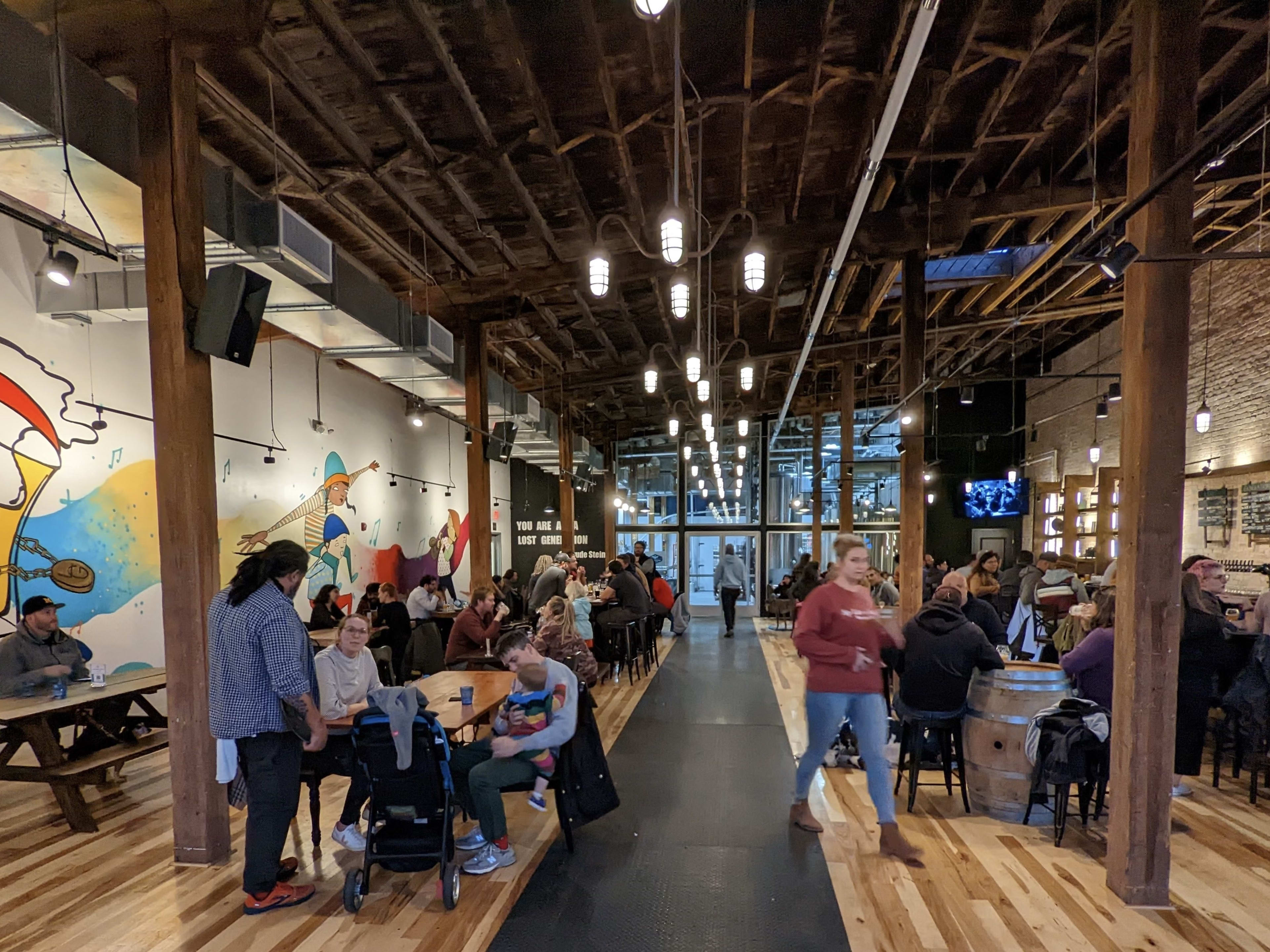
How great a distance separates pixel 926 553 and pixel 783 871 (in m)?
14.3

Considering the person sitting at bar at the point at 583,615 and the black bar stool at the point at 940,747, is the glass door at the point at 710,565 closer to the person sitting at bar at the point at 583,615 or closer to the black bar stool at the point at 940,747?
the person sitting at bar at the point at 583,615

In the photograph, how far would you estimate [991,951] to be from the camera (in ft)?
9.32

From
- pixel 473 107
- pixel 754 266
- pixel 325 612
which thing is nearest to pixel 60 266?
pixel 473 107

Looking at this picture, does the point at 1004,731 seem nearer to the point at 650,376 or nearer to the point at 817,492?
the point at 650,376

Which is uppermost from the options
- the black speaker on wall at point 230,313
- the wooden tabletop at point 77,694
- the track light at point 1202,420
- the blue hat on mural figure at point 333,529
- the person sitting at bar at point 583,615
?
the black speaker on wall at point 230,313

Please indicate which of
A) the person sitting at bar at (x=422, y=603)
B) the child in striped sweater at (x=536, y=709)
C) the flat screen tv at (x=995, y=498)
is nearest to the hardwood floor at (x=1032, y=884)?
the child in striped sweater at (x=536, y=709)

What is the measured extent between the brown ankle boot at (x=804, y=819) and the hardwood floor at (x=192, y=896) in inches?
53.7

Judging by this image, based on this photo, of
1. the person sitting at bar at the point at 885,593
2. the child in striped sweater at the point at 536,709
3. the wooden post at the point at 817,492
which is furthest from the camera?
the wooden post at the point at 817,492

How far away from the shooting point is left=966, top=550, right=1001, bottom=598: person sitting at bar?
7.03 metres

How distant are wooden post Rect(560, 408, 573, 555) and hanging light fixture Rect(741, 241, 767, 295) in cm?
860

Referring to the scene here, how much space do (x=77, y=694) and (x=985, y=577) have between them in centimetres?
753

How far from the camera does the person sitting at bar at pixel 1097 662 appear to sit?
13.1ft

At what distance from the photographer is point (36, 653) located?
4605 millimetres

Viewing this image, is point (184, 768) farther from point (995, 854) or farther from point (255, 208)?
point (995, 854)
